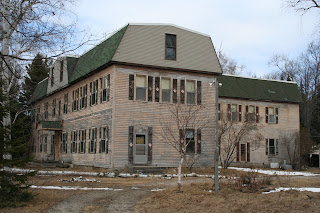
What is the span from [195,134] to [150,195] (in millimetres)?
12772

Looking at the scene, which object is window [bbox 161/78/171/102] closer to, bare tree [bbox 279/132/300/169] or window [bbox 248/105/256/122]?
window [bbox 248/105/256/122]

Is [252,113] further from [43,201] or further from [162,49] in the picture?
[43,201]

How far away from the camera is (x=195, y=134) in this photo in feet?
84.5

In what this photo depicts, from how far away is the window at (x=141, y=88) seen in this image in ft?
80.6

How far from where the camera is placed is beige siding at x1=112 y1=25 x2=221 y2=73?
24.1m

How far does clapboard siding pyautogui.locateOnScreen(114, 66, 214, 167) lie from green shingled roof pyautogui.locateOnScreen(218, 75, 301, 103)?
30.0 ft

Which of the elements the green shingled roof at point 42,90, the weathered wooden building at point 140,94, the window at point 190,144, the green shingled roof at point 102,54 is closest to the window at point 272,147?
the weathered wooden building at point 140,94

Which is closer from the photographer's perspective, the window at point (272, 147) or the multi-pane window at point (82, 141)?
the multi-pane window at point (82, 141)

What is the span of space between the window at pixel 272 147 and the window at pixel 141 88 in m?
15.7

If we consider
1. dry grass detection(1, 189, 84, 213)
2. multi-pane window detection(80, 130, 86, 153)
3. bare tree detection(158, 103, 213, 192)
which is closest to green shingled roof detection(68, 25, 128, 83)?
multi-pane window detection(80, 130, 86, 153)

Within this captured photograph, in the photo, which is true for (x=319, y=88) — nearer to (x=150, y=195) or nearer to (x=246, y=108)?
(x=246, y=108)

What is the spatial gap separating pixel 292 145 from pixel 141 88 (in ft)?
60.4

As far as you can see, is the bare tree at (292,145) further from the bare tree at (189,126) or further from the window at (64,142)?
the window at (64,142)

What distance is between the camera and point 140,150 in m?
24.1
